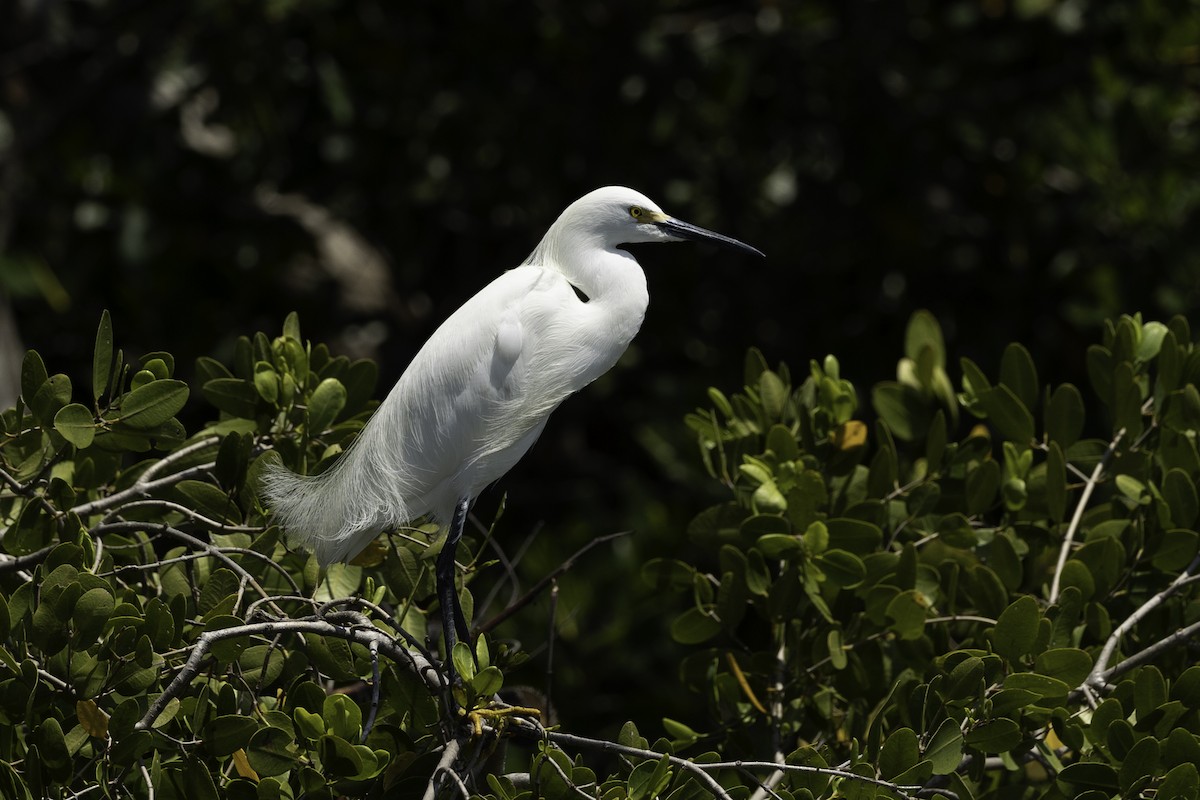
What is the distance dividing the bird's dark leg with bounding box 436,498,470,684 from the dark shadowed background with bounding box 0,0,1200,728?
6.16ft

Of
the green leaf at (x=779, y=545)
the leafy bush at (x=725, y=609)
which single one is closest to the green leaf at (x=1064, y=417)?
the leafy bush at (x=725, y=609)

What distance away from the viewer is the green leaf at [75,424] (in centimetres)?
205

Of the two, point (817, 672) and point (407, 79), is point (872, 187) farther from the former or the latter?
point (817, 672)

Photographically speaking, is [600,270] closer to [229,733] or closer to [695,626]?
[695,626]

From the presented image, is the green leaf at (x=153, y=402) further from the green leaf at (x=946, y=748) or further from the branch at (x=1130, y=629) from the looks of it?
the branch at (x=1130, y=629)

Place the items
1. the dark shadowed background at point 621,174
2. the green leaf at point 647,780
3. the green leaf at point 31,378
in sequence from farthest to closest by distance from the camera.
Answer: the dark shadowed background at point 621,174, the green leaf at point 31,378, the green leaf at point 647,780

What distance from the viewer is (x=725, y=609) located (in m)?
2.49

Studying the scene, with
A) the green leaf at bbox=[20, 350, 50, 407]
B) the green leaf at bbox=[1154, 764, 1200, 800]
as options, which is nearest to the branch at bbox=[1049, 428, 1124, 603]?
the green leaf at bbox=[1154, 764, 1200, 800]

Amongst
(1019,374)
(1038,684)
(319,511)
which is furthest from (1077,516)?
(319,511)

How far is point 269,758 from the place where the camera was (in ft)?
6.26

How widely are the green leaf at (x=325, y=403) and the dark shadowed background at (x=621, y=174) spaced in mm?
1994

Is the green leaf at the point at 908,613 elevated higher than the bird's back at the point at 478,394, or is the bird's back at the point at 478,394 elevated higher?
the bird's back at the point at 478,394

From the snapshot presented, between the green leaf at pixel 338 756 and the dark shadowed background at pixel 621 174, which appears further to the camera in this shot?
the dark shadowed background at pixel 621 174

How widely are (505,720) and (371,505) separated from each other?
47 cm
